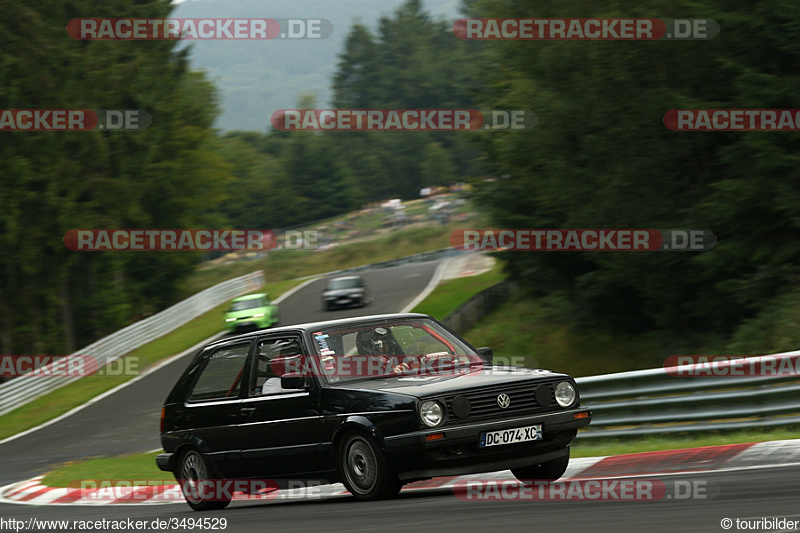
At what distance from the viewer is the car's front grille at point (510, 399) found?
8.16m

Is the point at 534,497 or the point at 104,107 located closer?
the point at 534,497

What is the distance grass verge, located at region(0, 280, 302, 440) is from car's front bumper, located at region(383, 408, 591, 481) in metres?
20.8

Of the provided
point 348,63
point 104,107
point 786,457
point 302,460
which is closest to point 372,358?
point 302,460

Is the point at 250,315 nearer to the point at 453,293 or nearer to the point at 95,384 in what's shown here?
the point at 95,384

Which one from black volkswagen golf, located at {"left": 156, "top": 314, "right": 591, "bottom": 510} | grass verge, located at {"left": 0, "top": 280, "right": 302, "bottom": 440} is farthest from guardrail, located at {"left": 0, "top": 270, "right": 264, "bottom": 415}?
black volkswagen golf, located at {"left": 156, "top": 314, "right": 591, "bottom": 510}

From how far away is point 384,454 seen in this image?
809cm

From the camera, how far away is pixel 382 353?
9227mm

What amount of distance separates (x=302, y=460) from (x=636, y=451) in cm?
386

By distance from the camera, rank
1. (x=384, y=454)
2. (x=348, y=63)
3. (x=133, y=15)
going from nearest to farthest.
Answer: (x=384, y=454)
(x=133, y=15)
(x=348, y=63)

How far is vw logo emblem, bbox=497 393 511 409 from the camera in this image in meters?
8.28

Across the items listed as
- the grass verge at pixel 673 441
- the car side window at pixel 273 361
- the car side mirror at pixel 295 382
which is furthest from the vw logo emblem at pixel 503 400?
the grass verge at pixel 673 441

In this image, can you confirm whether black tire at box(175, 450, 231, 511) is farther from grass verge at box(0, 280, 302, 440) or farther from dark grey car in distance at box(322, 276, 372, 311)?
dark grey car in distance at box(322, 276, 372, 311)

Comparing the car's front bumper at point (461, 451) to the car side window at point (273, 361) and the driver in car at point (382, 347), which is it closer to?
the driver in car at point (382, 347)

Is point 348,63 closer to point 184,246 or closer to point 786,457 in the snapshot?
point 184,246
